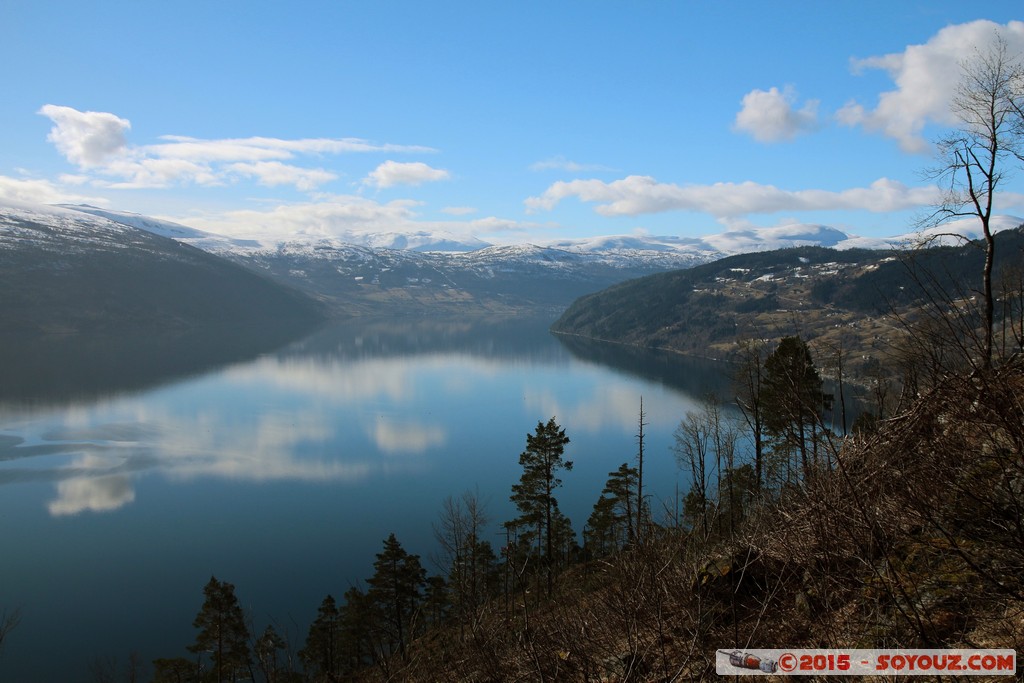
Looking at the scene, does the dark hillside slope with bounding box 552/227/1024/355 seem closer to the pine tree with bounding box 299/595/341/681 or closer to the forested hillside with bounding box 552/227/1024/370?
the forested hillside with bounding box 552/227/1024/370

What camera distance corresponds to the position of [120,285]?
578 ft

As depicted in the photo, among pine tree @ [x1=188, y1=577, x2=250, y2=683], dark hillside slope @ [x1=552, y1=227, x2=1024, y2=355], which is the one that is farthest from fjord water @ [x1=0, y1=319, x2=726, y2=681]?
dark hillside slope @ [x1=552, y1=227, x2=1024, y2=355]

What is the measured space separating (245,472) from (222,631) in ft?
95.2

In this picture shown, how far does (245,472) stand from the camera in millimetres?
48000

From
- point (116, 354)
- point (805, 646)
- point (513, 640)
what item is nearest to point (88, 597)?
point (513, 640)

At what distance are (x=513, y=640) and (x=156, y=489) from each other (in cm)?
4641

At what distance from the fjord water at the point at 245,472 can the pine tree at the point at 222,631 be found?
2589 mm

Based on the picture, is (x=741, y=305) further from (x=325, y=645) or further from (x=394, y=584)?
(x=325, y=645)

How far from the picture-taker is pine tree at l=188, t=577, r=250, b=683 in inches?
814

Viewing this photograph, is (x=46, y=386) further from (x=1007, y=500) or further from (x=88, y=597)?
(x=1007, y=500)

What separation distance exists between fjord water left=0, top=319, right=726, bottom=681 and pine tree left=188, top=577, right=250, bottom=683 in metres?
2.59

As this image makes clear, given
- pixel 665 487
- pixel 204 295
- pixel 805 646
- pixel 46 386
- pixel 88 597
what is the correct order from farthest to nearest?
pixel 204 295 < pixel 46 386 < pixel 665 487 < pixel 88 597 < pixel 805 646

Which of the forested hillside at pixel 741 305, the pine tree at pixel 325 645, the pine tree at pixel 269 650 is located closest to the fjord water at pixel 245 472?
the pine tree at pixel 269 650

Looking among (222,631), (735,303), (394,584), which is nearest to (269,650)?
(222,631)
